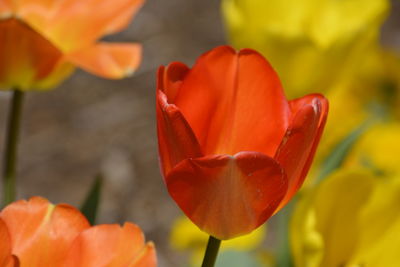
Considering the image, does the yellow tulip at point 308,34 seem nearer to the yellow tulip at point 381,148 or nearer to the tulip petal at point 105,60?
the yellow tulip at point 381,148

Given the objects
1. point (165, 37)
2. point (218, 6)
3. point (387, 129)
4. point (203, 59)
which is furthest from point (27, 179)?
point (203, 59)

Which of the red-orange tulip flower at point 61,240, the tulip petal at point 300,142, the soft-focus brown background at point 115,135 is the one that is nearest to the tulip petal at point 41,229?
the red-orange tulip flower at point 61,240

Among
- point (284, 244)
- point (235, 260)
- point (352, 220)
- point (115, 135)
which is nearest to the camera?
point (352, 220)

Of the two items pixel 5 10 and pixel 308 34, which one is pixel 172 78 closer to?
pixel 5 10

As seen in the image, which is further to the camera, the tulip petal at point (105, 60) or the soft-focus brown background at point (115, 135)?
the soft-focus brown background at point (115, 135)

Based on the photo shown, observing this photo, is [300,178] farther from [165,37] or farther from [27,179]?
[165,37]

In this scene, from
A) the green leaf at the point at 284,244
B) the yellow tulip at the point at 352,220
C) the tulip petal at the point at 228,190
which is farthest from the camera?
the green leaf at the point at 284,244

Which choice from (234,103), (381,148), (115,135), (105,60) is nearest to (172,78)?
(234,103)
